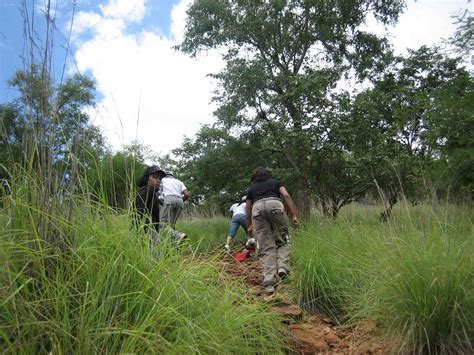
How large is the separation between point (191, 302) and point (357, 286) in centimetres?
201

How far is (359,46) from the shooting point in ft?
47.2

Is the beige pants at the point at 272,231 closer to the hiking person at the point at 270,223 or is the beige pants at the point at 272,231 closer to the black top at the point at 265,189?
the hiking person at the point at 270,223

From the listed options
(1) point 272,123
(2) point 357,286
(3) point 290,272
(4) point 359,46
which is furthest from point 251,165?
(2) point 357,286

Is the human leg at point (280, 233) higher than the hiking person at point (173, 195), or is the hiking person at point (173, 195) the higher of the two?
the hiking person at point (173, 195)

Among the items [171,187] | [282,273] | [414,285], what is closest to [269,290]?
[282,273]

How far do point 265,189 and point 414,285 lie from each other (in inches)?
129

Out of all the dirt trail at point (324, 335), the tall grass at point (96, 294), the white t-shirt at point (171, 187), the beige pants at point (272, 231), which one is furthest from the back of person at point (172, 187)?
the tall grass at point (96, 294)

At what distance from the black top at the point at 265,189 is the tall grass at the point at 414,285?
5.81 ft

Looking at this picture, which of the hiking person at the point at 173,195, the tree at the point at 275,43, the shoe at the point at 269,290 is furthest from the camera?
the tree at the point at 275,43

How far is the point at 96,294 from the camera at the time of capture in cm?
215

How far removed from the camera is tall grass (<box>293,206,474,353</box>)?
2734 millimetres

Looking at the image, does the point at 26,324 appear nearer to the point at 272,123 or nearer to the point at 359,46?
the point at 272,123

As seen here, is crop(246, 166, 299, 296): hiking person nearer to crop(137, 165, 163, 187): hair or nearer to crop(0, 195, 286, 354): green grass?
crop(137, 165, 163, 187): hair

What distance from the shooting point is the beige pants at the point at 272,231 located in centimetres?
564
